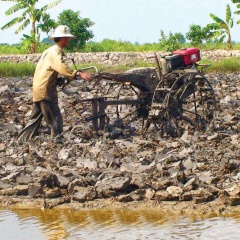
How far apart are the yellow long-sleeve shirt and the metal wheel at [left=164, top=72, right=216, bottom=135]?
5.73 feet

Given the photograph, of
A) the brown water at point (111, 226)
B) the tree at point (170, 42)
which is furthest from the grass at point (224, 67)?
the brown water at point (111, 226)

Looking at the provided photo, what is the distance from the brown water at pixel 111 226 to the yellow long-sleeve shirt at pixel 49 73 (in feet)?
10.9

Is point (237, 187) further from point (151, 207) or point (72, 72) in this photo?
point (72, 72)

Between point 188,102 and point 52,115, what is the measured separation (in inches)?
88.1

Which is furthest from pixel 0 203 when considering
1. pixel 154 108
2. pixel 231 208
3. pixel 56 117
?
pixel 154 108

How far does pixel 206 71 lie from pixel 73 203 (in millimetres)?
17758

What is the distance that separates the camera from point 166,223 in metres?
7.02

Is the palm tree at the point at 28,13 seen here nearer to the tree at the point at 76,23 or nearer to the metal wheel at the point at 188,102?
the tree at the point at 76,23

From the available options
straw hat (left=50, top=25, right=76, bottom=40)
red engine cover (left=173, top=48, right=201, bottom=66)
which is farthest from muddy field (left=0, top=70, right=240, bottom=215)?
straw hat (left=50, top=25, right=76, bottom=40)

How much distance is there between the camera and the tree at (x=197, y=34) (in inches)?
1530

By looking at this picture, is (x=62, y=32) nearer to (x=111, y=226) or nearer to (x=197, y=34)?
(x=111, y=226)

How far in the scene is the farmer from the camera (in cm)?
1064

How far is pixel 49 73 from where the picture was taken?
1091cm

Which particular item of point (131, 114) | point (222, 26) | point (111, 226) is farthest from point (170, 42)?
point (111, 226)
